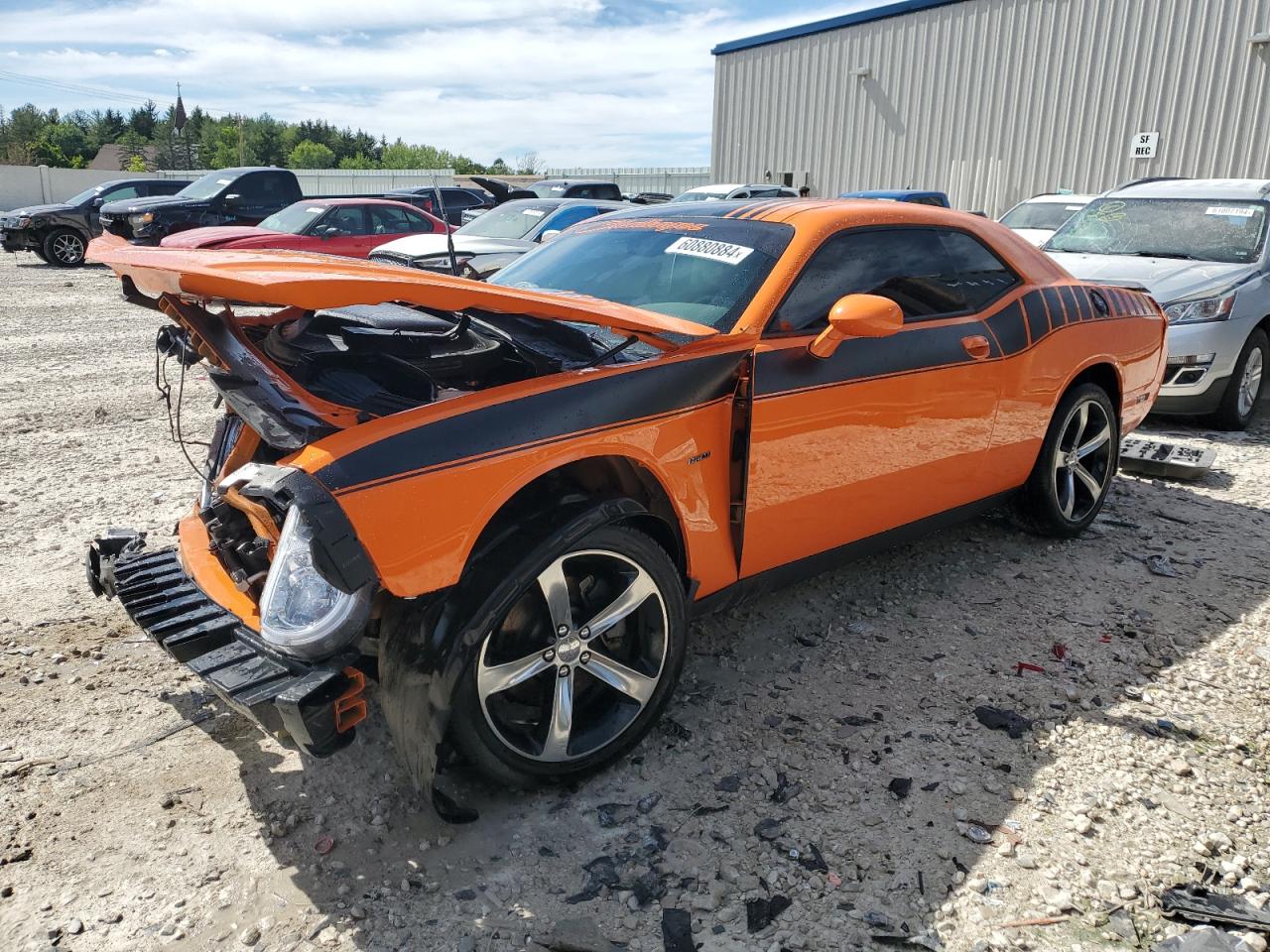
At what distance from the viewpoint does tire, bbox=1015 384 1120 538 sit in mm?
4566

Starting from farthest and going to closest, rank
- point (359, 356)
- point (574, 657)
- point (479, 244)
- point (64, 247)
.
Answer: point (64, 247), point (479, 244), point (359, 356), point (574, 657)

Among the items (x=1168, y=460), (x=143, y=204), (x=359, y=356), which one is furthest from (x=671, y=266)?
(x=143, y=204)

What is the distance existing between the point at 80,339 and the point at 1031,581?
10079 millimetres

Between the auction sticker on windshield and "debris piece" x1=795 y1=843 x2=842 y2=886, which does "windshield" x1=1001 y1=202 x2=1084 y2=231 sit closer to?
the auction sticker on windshield

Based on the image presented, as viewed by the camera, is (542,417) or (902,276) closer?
(542,417)

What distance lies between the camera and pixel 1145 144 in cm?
1842

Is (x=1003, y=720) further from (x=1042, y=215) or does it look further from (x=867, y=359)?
(x=1042, y=215)

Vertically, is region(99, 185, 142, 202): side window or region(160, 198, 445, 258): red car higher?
region(99, 185, 142, 202): side window

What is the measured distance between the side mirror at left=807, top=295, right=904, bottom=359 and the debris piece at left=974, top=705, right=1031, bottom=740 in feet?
4.42

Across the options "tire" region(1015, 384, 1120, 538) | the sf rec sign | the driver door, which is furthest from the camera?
the sf rec sign

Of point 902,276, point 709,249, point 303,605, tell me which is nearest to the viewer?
point 303,605

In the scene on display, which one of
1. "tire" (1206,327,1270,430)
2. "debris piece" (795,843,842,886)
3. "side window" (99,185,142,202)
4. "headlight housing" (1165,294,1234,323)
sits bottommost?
"debris piece" (795,843,842,886)

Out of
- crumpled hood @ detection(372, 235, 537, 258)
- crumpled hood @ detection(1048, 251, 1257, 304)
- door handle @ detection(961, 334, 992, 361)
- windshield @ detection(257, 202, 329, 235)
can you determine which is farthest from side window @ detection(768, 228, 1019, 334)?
windshield @ detection(257, 202, 329, 235)

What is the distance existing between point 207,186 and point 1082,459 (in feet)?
53.0
